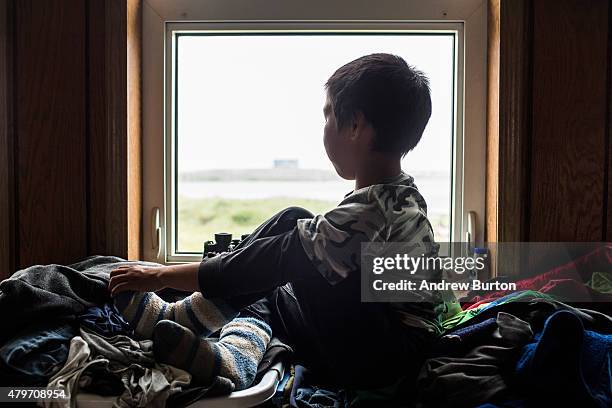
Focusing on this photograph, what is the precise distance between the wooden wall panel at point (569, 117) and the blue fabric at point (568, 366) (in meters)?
0.56

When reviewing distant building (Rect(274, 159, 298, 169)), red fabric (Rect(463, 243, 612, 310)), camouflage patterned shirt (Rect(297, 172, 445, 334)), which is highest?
distant building (Rect(274, 159, 298, 169))

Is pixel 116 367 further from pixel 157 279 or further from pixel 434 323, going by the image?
pixel 434 323

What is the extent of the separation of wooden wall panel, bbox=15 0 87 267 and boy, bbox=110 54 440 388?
47 cm

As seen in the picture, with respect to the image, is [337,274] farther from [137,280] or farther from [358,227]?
[137,280]

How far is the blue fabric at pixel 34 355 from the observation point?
0.77 metres

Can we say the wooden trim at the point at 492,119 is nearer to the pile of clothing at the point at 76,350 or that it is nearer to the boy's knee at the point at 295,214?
the boy's knee at the point at 295,214

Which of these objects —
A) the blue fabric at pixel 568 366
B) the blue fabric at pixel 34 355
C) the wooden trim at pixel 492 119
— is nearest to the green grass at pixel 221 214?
the wooden trim at pixel 492 119

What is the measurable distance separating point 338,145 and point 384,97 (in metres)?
0.12

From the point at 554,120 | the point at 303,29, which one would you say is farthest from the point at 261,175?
the point at 554,120

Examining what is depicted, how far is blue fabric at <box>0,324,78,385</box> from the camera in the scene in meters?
0.77

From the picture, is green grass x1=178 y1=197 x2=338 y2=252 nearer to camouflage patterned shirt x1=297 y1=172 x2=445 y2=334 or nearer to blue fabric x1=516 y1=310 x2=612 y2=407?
camouflage patterned shirt x1=297 y1=172 x2=445 y2=334

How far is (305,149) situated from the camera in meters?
1.42

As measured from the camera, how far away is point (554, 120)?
1.22 m

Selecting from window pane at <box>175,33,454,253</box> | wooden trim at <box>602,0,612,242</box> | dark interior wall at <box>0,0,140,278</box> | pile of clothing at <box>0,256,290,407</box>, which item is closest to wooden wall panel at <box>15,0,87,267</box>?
dark interior wall at <box>0,0,140,278</box>
